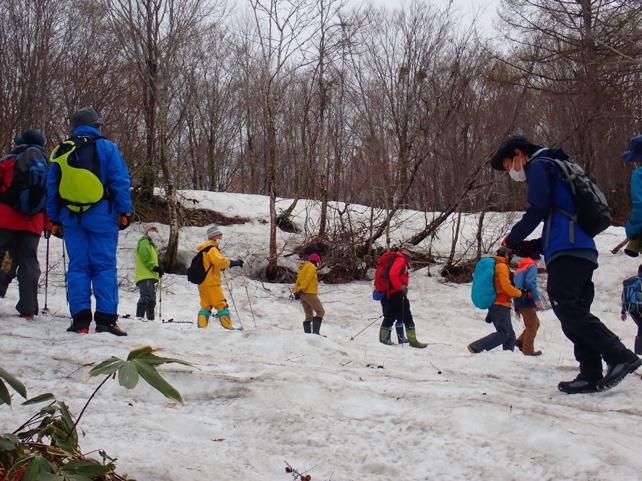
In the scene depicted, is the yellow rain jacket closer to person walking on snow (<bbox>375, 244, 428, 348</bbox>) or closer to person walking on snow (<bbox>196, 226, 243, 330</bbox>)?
person walking on snow (<bbox>375, 244, 428, 348</bbox>)

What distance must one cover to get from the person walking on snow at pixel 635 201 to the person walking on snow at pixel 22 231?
17.7 feet

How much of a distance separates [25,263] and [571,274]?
509 cm

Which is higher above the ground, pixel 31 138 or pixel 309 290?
pixel 31 138

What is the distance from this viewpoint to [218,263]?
8.62m

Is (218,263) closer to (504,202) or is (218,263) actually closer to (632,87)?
(504,202)

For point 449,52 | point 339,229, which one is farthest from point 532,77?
point 339,229

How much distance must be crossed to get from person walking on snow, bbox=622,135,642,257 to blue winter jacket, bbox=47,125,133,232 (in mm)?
4219

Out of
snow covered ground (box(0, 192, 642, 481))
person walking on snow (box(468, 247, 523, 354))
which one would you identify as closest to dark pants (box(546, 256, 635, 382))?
snow covered ground (box(0, 192, 642, 481))

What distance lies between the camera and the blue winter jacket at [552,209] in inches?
158

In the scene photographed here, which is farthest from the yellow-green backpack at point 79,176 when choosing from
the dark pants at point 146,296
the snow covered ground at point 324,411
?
the dark pants at point 146,296

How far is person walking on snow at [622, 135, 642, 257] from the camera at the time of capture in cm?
459

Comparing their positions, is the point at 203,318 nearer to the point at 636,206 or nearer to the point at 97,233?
the point at 97,233

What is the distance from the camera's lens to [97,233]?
5.54 m

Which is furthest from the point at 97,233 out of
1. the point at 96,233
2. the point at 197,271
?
the point at 197,271
